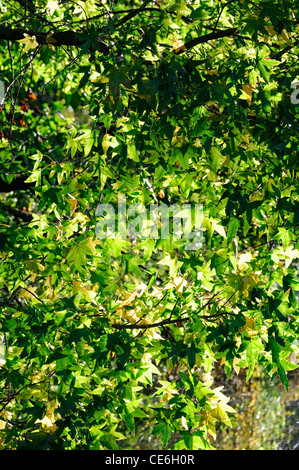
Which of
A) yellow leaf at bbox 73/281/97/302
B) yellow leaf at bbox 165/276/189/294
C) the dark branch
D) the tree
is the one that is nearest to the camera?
the tree

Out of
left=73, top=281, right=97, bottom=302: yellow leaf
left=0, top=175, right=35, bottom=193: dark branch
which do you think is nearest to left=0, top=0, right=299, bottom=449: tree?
left=73, top=281, right=97, bottom=302: yellow leaf

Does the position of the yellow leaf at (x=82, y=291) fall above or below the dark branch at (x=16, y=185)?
below

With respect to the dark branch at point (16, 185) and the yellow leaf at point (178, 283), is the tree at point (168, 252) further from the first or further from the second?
the dark branch at point (16, 185)

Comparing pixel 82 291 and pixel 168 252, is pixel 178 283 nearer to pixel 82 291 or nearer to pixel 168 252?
pixel 168 252

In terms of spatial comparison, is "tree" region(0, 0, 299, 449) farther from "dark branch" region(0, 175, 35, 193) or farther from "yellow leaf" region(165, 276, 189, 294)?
"dark branch" region(0, 175, 35, 193)

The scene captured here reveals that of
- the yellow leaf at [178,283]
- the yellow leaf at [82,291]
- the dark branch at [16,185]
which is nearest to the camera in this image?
the yellow leaf at [82,291]

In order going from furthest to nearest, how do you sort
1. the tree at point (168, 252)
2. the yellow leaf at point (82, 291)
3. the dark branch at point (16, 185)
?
the dark branch at point (16, 185) < the yellow leaf at point (82, 291) < the tree at point (168, 252)

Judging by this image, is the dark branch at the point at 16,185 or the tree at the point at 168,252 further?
the dark branch at the point at 16,185

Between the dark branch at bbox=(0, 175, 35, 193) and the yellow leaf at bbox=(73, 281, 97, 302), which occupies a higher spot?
the dark branch at bbox=(0, 175, 35, 193)

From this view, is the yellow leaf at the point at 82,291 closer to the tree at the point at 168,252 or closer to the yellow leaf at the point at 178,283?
the tree at the point at 168,252

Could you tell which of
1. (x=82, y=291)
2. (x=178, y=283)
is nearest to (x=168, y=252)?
(x=178, y=283)

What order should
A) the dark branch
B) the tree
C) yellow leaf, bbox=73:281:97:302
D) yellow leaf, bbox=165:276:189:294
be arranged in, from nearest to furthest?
the tree
yellow leaf, bbox=73:281:97:302
yellow leaf, bbox=165:276:189:294
the dark branch

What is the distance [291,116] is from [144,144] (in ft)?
2.24

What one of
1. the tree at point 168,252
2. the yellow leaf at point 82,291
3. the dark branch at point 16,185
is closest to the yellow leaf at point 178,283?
the tree at point 168,252
